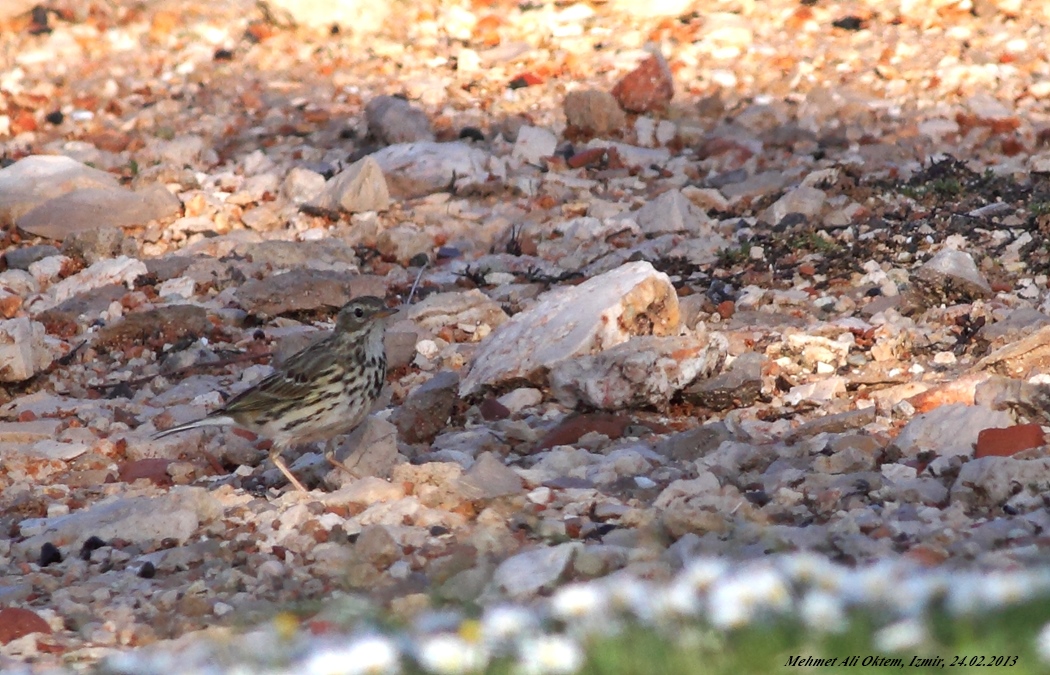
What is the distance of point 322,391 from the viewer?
6.36m

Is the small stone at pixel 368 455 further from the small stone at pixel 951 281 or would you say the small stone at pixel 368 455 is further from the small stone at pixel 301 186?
the small stone at pixel 301 186

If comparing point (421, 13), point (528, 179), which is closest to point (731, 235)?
point (528, 179)

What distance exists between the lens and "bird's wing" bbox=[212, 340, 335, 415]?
6.37 metres

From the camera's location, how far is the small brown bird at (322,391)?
250 inches

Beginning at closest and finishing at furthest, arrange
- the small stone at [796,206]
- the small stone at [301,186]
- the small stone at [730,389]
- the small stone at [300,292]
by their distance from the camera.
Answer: the small stone at [730,389] < the small stone at [300,292] < the small stone at [796,206] < the small stone at [301,186]

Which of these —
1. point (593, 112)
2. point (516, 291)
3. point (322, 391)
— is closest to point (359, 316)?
point (322, 391)

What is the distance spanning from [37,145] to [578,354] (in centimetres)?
714

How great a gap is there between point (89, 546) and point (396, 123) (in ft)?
22.3

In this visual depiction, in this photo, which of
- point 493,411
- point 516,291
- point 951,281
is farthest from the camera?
point 516,291

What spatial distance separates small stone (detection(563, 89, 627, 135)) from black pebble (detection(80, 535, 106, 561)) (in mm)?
7151

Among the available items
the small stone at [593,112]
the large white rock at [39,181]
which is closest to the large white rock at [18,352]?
the large white rock at [39,181]

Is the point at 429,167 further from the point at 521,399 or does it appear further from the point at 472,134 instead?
the point at 521,399

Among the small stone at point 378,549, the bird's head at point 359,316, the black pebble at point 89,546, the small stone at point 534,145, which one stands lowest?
the small stone at point 534,145

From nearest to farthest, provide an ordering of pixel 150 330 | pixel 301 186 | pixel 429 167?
pixel 150 330, pixel 301 186, pixel 429 167
